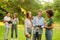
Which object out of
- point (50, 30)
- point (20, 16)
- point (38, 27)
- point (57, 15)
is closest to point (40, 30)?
point (38, 27)

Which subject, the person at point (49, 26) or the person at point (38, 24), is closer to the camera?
the person at point (49, 26)

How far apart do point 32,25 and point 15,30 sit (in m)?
3.80

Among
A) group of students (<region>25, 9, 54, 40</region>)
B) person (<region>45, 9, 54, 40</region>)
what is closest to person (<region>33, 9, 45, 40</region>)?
group of students (<region>25, 9, 54, 40</region>)

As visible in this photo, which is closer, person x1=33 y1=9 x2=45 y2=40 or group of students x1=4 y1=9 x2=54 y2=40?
group of students x1=4 y1=9 x2=54 y2=40

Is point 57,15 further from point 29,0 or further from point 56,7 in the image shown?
point 29,0

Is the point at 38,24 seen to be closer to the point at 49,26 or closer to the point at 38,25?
the point at 38,25

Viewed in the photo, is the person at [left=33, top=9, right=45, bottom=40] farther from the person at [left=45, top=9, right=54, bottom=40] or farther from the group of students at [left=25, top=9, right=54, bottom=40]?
the person at [left=45, top=9, right=54, bottom=40]

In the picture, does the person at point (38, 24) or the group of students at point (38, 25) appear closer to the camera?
the group of students at point (38, 25)

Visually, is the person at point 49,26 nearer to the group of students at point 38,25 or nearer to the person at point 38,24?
the group of students at point 38,25

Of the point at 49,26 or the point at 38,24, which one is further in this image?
the point at 38,24

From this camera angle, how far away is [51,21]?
7.90 meters

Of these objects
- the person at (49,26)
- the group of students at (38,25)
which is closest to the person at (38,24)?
the group of students at (38,25)

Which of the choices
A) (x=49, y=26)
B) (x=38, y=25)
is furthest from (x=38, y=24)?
(x=49, y=26)

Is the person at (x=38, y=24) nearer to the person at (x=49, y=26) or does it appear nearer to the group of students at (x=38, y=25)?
the group of students at (x=38, y=25)
